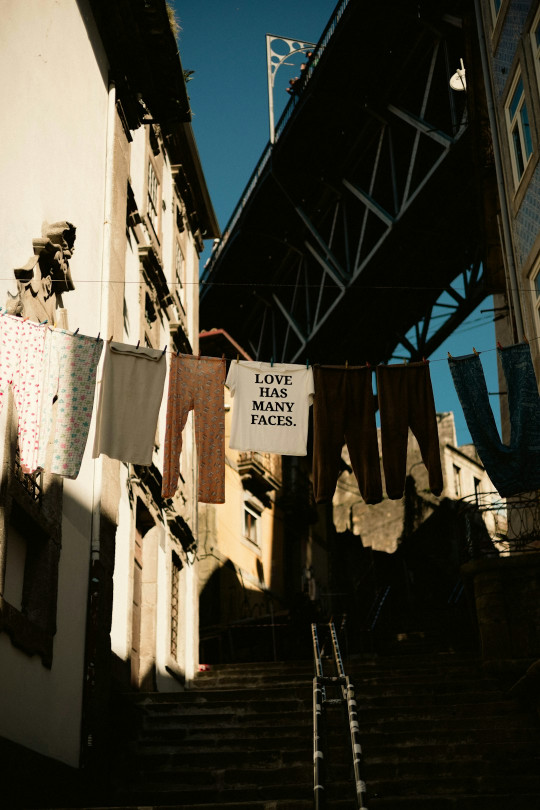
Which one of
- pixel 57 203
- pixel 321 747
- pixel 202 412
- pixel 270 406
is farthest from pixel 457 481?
pixel 321 747

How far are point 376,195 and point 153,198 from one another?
847 cm

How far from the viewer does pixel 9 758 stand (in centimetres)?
852

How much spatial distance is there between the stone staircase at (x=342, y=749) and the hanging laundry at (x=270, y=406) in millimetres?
3322

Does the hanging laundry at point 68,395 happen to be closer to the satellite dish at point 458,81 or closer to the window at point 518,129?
the window at point 518,129

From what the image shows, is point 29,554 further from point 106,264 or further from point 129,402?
point 106,264

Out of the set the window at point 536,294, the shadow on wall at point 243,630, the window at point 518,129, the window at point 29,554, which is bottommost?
the window at point 29,554

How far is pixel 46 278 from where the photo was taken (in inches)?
424

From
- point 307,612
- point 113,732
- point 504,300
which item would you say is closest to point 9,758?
point 113,732

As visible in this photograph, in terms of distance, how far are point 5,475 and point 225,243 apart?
860 inches

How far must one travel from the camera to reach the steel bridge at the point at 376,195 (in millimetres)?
20516

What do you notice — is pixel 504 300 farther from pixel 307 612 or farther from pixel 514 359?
pixel 307 612

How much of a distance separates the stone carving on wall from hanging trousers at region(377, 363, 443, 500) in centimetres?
401

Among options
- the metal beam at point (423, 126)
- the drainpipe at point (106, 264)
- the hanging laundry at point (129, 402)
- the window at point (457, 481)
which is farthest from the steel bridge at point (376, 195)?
the window at point (457, 481)

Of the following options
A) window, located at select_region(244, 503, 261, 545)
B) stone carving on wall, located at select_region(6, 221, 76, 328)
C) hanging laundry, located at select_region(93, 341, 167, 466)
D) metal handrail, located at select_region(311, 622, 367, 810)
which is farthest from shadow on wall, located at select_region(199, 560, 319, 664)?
metal handrail, located at select_region(311, 622, 367, 810)
